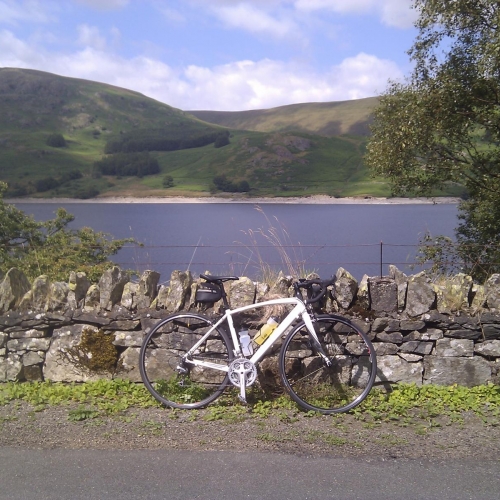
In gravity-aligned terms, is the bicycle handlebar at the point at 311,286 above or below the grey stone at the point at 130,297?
above

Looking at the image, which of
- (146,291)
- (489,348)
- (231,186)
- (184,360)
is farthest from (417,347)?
(231,186)

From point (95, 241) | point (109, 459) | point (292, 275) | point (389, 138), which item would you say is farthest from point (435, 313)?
point (95, 241)

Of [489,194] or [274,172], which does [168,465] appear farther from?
[274,172]

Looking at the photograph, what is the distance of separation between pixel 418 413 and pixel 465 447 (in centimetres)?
80

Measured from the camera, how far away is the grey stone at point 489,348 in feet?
19.7

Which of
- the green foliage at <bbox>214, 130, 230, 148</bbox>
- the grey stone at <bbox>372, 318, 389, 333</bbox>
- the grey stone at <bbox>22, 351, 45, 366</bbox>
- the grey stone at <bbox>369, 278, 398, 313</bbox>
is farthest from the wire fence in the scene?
the green foliage at <bbox>214, 130, 230, 148</bbox>

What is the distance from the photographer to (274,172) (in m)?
113

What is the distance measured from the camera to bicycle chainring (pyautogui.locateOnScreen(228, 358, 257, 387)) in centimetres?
560

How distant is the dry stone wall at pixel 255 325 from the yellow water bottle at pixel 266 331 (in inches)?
18.4

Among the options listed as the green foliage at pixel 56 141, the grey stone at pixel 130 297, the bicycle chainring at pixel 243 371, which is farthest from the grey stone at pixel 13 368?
the green foliage at pixel 56 141

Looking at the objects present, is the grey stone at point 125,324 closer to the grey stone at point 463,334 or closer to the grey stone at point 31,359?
the grey stone at point 31,359

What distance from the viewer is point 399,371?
20.0ft

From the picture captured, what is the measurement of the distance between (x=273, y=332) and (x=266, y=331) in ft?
0.30

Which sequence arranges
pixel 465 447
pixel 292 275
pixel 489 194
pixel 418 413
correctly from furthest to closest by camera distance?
pixel 489 194 → pixel 292 275 → pixel 418 413 → pixel 465 447
